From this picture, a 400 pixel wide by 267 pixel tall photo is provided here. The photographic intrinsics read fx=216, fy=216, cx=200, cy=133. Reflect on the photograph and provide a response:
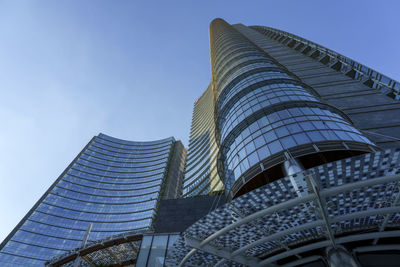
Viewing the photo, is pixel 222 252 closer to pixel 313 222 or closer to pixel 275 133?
pixel 313 222

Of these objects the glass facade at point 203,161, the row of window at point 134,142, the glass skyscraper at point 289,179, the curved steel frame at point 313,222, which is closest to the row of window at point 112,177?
the row of window at point 134,142

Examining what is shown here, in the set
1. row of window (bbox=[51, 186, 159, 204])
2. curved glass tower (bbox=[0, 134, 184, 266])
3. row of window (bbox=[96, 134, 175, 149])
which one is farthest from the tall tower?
row of window (bbox=[96, 134, 175, 149])

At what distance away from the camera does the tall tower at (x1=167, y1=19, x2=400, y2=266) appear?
8234mm

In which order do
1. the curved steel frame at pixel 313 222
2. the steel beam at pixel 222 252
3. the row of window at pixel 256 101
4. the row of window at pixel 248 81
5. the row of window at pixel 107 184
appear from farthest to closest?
the row of window at pixel 107 184 < the row of window at pixel 248 81 < the row of window at pixel 256 101 < the steel beam at pixel 222 252 < the curved steel frame at pixel 313 222

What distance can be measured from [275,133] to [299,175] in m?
8.85

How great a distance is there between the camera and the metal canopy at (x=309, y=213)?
7789mm

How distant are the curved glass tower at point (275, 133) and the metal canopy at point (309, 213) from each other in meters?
3.86

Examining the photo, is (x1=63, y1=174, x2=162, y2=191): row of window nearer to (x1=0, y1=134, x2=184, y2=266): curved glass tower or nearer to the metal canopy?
(x1=0, y1=134, x2=184, y2=266): curved glass tower

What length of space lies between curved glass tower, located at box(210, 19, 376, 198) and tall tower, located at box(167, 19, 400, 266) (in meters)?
0.07

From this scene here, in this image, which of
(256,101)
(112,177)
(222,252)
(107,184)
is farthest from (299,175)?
(112,177)

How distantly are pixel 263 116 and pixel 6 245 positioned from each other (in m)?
90.6

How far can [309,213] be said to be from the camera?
9.59m

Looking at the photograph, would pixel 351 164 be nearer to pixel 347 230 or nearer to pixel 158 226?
pixel 347 230

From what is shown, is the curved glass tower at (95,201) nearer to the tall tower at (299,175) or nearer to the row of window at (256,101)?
the row of window at (256,101)
